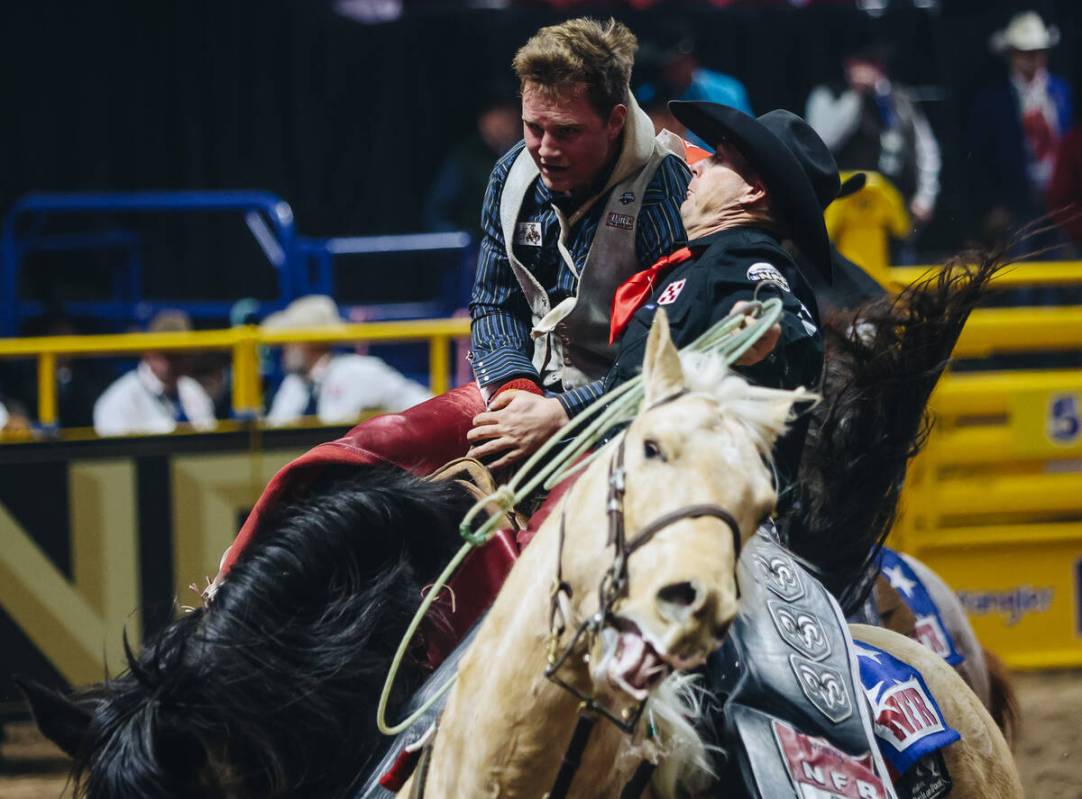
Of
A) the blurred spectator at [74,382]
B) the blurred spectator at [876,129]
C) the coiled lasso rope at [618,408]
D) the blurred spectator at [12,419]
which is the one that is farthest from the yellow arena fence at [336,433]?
the coiled lasso rope at [618,408]

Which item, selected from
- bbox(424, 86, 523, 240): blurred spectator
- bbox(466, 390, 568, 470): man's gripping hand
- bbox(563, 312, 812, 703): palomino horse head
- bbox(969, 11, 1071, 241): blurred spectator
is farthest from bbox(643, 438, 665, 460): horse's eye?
bbox(969, 11, 1071, 241): blurred spectator

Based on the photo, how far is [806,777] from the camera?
2.88 m

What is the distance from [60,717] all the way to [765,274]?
1565 millimetres

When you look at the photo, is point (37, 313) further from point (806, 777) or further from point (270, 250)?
point (806, 777)

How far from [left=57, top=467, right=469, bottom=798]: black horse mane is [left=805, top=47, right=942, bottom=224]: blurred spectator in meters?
6.91

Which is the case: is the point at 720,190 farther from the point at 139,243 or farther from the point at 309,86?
the point at 309,86

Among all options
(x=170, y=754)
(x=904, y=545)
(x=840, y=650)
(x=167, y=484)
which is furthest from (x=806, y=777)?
(x=904, y=545)

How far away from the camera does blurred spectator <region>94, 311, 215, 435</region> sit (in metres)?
7.38

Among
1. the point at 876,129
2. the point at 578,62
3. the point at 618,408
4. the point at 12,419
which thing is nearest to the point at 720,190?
the point at 578,62

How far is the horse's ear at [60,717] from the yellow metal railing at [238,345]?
3.36 metres

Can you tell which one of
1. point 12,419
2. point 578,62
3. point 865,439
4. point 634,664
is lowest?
point 12,419

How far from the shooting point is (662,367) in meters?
2.46

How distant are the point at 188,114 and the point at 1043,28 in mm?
5455

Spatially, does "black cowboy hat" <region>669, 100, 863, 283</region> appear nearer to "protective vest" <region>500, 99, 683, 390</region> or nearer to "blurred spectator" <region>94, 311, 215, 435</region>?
"protective vest" <region>500, 99, 683, 390</region>
